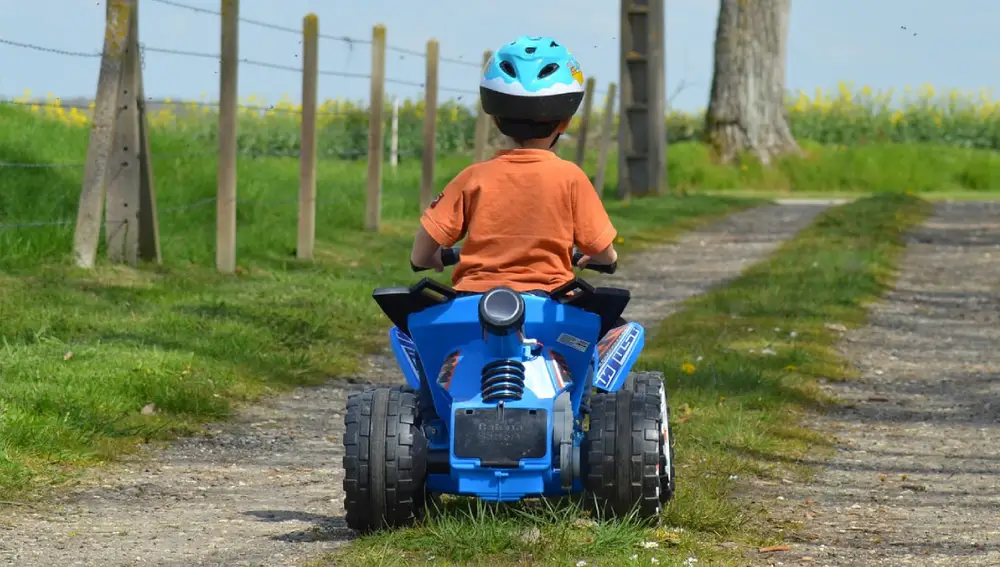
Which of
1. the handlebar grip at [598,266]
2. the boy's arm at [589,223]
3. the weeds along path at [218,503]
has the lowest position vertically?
the weeds along path at [218,503]

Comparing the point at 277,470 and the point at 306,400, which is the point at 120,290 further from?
the point at 277,470

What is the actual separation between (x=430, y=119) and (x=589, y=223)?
12374 mm

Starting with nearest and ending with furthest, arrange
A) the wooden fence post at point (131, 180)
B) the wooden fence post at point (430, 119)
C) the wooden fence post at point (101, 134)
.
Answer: the wooden fence post at point (101, 134)
the wooden fence post at point (131, 180)
the wooden fence post at point (430, 119)

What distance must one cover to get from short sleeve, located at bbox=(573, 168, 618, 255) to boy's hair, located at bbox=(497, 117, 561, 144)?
0.18m

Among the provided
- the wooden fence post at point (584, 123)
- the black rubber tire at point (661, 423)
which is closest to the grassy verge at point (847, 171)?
the wooden fence post at point (584, 123)

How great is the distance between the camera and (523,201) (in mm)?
5062

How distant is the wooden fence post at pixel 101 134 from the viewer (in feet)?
35.0

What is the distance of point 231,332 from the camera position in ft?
30.6

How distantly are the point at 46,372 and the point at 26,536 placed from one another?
2561 millimetres

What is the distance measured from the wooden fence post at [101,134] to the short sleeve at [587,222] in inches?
244

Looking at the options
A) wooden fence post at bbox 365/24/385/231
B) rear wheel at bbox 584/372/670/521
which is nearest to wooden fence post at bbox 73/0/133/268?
wooden fence post at bbox 365/24/385/231

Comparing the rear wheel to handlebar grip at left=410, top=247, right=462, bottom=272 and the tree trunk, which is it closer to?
handlebar grip at left=410, top=247, right=462, bottom=272

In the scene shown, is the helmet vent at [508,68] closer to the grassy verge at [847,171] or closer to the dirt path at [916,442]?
the dirt path at [916,442]

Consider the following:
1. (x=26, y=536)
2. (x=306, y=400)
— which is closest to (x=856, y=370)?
(x=306, y=400)
